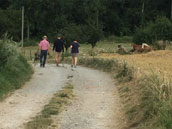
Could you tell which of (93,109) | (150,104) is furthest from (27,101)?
(150,104)

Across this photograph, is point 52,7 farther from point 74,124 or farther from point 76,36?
point 74,124

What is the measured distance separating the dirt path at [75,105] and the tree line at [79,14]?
185ft

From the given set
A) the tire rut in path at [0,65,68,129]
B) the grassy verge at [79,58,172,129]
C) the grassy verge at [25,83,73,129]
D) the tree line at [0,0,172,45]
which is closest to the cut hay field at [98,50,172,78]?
the grassy verge at [79,58,172,129]

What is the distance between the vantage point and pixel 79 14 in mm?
85625

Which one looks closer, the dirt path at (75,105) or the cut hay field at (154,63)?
the dirt path at (75,105)

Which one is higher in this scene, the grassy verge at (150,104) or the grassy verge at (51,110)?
the grassy verge at (150,104)

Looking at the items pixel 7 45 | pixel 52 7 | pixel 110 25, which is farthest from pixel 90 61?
pixel 110 25

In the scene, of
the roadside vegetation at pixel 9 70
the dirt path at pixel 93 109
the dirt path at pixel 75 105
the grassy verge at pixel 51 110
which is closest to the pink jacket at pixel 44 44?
the roadside vegetation at pixel 9 70

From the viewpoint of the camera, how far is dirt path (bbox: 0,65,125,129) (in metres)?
8.53

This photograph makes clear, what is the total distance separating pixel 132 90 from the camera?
37.9 ft

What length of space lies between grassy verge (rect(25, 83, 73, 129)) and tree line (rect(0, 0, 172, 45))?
59.1 metres

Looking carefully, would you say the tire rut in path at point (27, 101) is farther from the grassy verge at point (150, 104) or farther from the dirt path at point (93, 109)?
the grassy verge at point (150, 104)

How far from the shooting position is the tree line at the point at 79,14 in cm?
7644

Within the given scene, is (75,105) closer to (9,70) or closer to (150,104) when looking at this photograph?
(150,104)
